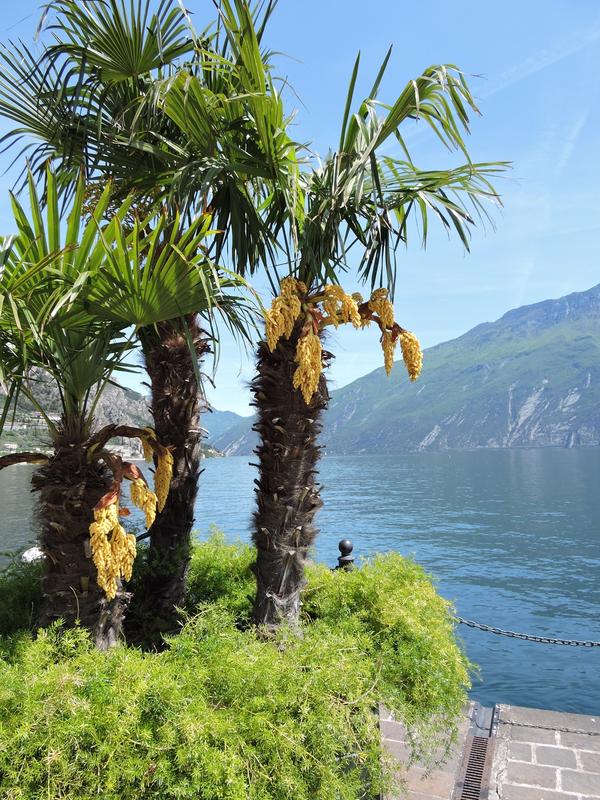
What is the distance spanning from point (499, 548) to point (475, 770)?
123ft

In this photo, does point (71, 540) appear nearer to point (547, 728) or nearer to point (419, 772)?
point (419, 772)

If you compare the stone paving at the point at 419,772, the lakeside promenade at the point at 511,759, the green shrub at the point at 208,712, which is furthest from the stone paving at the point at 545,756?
the green shrub at the point at 208,712

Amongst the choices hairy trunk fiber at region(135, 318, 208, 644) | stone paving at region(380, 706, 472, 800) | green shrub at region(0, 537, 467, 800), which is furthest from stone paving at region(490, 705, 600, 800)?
hairy trunk fiber at region(135, 318, 208, 644)

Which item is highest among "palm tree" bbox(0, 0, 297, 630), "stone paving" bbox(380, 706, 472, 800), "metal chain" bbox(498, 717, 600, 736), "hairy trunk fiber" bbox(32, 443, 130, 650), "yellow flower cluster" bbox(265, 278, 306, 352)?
"palm tree" bbox(0, 0, 297, 630)

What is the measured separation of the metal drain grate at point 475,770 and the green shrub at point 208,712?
58 cm

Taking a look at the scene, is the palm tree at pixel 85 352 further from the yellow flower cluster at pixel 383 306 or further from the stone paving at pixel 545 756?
the stone paving at pixel 545 756

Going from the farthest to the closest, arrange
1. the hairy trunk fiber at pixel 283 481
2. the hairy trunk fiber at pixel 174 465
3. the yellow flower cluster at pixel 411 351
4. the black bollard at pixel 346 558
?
the black bollard at pixel 346 558, the hairy trunk fiber at pixel 174 465, the hairy trunk fiber at pixel 283 481, the yellow flower cluster at pixel 411 351

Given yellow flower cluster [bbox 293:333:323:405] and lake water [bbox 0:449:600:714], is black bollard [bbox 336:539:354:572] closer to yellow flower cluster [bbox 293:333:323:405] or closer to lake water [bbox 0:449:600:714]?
lake water [bbox 0:449:600:714]

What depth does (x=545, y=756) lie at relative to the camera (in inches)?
224

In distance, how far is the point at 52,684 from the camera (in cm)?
368

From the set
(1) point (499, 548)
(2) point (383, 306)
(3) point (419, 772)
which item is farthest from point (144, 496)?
(1) point (499, 548)

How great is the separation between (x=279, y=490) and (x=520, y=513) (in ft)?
186

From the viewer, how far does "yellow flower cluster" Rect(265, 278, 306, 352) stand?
16.0 ft

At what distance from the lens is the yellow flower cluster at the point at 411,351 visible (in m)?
5.23
